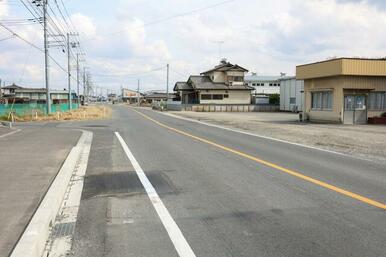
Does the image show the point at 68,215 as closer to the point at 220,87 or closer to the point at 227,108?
the point at 227,108

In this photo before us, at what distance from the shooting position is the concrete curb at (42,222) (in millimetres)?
4633

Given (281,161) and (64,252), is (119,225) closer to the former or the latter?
(64,252)

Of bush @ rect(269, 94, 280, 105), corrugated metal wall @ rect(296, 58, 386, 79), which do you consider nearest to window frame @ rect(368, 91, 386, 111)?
corrugated metal wall @ rect(296, 58, 386, 79)

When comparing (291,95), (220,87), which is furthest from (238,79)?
(291,95)

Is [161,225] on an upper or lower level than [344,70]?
lower

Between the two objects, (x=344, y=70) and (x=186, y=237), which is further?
(x=344, y=70)

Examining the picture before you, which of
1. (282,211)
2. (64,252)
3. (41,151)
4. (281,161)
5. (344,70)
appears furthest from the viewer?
(344,70)

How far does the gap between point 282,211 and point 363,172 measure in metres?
4.62

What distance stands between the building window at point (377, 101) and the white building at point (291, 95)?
2681 cm

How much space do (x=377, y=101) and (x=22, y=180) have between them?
30.8 meters

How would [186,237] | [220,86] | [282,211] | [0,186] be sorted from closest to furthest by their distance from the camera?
[186,237], [282,211], [0,186], [220,86]

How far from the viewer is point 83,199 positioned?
7492 mm

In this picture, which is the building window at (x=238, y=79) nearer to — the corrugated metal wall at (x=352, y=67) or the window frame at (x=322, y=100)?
the window frame at (x=322, y=100)

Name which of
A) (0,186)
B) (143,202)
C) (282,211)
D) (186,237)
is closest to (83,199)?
(143,202)
